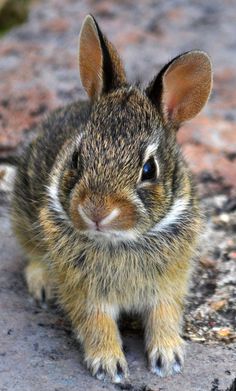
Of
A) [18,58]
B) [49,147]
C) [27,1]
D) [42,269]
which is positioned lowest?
[42,269]

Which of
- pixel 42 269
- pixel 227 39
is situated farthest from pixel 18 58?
pixel 42 269

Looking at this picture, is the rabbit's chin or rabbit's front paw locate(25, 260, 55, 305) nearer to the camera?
the rabbit's chin

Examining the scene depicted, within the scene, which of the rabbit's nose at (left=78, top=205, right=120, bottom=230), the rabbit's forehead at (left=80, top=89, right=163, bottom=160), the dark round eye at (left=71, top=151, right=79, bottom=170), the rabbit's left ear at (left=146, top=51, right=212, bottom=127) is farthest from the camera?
the rabbit's left ear at (left=146, top=51, right=212, bottom=127)

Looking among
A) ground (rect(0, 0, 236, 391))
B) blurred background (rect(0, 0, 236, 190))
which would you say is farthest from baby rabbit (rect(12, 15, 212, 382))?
blurred background (rect(0, 0, 236, 190))

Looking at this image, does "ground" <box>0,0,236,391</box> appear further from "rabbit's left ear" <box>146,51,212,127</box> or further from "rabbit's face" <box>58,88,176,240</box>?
"rabbit's face" <box>58,88,176,240</box>

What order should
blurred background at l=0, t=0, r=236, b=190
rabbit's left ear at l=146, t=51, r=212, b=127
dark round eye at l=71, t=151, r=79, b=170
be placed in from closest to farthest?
dark round eye at l=71, t=151, r=79, b=170 → rabbit's left ear at l=146, t=51, r=212, b=127 → blurred background at l=0, t=0, r=236, b=190

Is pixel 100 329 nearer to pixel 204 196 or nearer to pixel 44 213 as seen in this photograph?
pixel 44 213

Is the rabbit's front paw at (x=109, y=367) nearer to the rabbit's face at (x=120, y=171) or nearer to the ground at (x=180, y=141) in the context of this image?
the ground at (x=180, y=141)

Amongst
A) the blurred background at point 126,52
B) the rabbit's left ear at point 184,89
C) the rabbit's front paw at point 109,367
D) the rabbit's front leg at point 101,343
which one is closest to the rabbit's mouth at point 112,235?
the rabbit's front leg at point 101,343

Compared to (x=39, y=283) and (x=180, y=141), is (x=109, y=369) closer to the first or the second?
(x=39, y=283)
